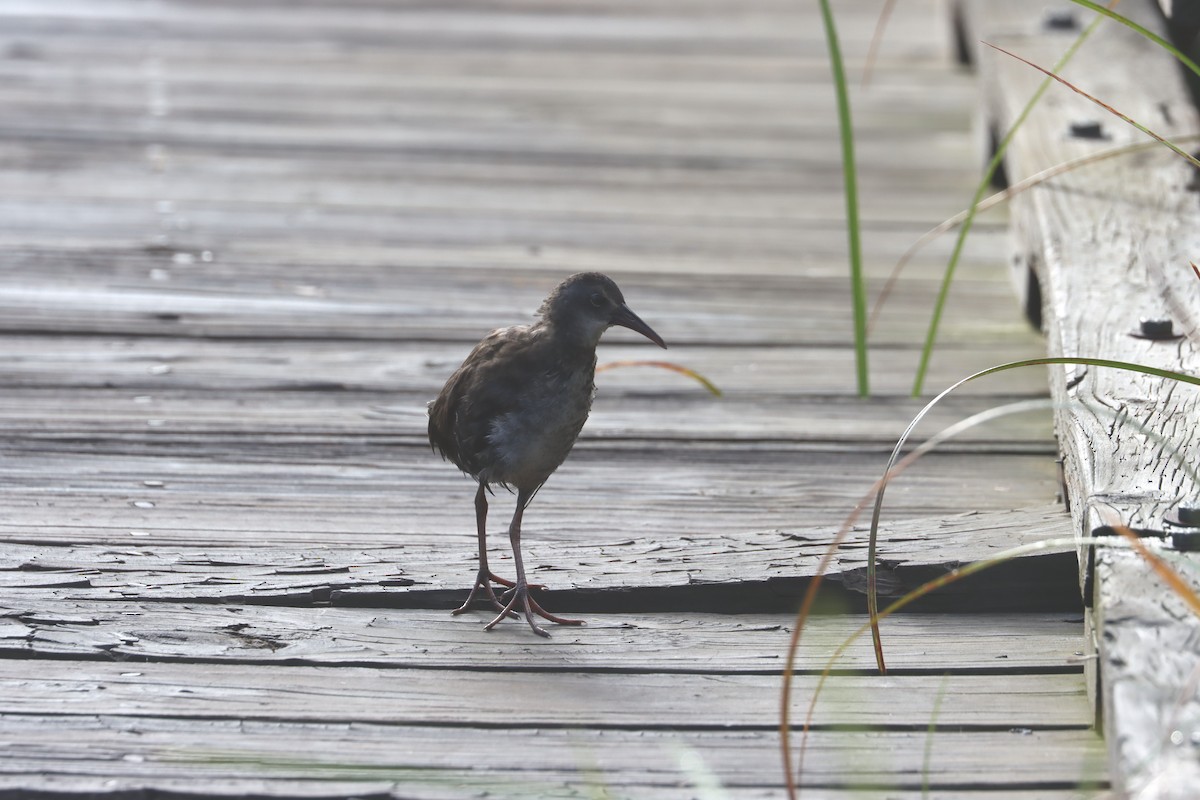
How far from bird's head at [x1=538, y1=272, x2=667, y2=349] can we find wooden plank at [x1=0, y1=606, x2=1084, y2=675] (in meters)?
0.54

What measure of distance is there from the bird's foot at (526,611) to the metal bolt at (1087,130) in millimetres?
2445

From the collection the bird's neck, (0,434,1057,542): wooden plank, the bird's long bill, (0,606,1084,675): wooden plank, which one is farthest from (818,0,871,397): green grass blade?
(0,606,1084,675): wooden plank

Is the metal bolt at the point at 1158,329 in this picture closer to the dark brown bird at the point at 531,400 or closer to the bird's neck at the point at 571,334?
the dark brown bird at the point at 531,400

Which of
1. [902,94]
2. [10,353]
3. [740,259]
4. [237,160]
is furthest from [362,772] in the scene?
[902,94]

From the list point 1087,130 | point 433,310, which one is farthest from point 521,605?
point 1087,130

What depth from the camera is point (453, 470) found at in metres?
3.39

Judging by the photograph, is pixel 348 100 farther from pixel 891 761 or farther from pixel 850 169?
pixel 891 761

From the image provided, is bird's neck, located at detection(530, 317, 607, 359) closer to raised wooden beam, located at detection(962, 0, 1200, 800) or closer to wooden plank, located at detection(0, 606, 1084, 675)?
wooden plank, located at detection(0, 606, 1084, 675)

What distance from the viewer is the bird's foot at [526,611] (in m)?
2.59

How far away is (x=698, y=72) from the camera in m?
6.96

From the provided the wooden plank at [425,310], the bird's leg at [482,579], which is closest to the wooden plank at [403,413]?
the wooden plank at [425,310]

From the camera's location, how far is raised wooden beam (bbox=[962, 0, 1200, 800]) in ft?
6.46

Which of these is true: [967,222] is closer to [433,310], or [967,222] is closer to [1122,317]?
[1122,317]

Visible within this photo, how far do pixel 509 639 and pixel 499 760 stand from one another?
0.42 meters
